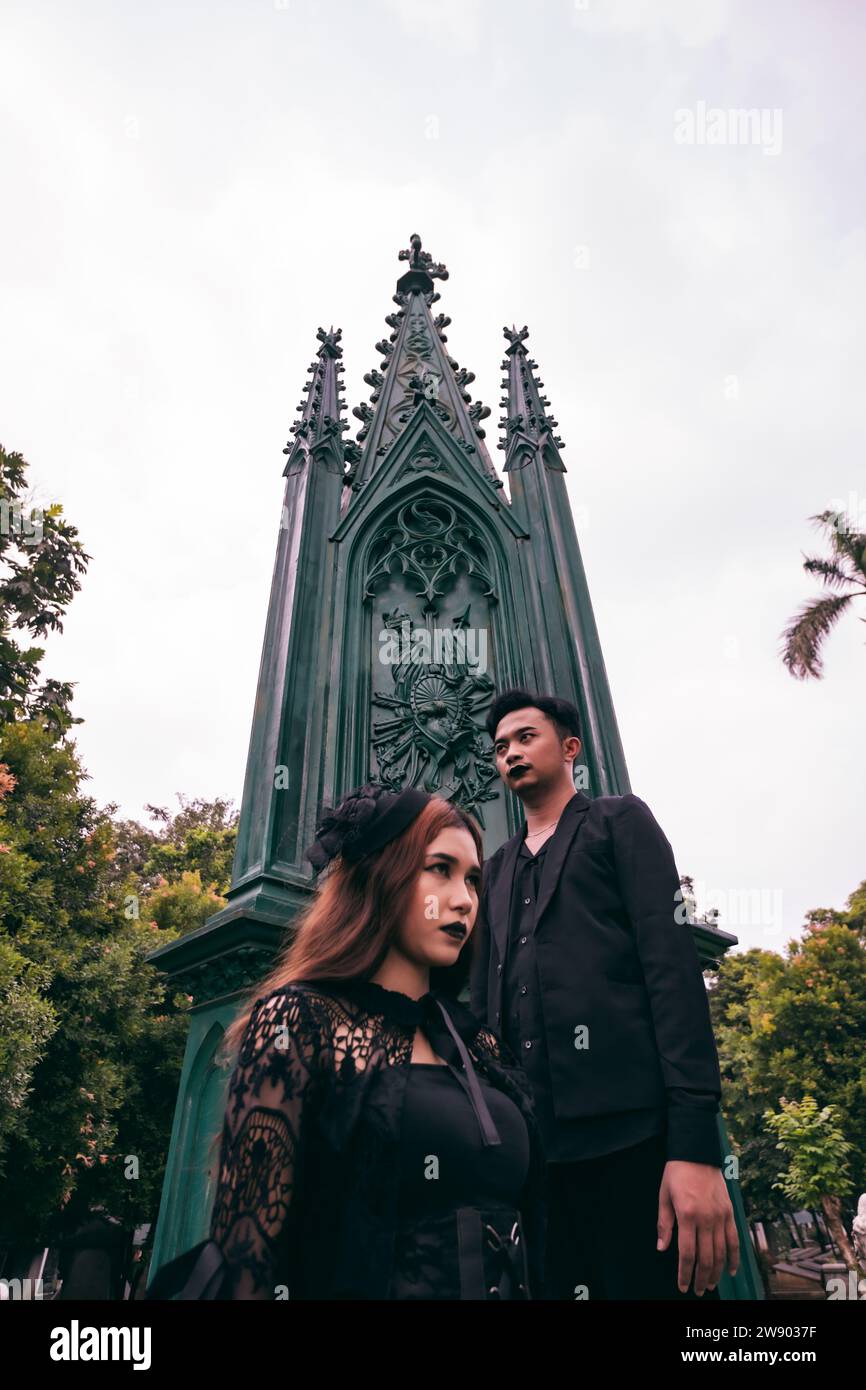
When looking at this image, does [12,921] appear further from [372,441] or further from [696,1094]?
[696,1094]

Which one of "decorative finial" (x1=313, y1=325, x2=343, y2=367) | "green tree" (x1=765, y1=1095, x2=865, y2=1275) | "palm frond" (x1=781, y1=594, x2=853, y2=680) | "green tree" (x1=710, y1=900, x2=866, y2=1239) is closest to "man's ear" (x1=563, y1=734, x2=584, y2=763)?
"decorative finial" (x1=313, y1=325, x2=343, y2=367)

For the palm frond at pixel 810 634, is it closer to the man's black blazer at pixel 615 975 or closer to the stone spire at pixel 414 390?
the stone spire at pixel 414 390

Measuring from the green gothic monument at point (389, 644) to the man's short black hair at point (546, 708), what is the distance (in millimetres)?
2118

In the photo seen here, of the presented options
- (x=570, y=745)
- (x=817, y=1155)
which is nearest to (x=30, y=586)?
(x=570, y=745)

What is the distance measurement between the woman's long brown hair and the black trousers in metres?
0.91

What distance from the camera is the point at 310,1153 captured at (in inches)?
68.2

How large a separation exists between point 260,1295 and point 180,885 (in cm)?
2236

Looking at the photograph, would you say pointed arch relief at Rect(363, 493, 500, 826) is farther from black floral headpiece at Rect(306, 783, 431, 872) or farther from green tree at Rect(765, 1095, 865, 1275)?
green tree at Rect(765, 1095, 865, 1275)

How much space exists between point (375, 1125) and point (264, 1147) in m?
0.24

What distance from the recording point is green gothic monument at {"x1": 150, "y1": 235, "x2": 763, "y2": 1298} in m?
4.77

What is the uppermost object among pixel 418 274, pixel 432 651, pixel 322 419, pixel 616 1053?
pixel 418 274

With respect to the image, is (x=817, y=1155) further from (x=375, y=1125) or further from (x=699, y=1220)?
(x=375, y=1125)

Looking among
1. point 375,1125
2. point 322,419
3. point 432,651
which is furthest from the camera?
point 322,419
